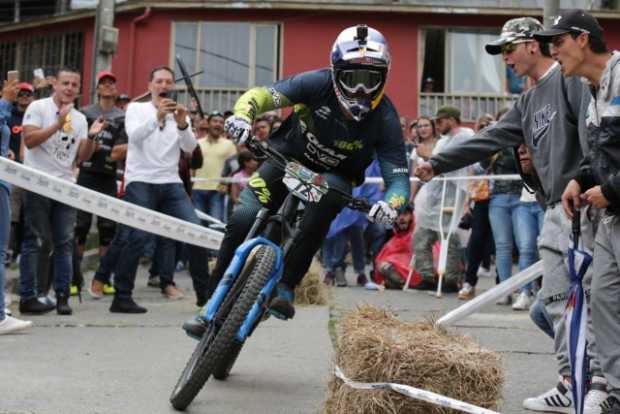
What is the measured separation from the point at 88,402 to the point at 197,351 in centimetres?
62

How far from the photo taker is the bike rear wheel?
4660 mm

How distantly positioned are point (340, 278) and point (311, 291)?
196cm

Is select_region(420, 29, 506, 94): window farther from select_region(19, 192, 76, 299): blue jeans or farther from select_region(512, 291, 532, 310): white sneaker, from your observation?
select_region(19, 192, 76, 299): blue jeans

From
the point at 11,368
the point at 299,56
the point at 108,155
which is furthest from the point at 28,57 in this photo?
the point at 11,368

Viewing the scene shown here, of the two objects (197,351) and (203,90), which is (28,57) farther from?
(197,351)

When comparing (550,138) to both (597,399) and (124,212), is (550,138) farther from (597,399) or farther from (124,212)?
(124,212)

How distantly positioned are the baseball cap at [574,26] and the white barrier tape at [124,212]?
473cm

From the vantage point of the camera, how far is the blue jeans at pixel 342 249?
11.2 metres

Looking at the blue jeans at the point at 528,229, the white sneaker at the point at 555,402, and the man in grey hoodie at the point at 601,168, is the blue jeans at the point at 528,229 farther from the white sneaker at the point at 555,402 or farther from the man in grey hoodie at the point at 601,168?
the man in grey hoodie at the point at 601,168

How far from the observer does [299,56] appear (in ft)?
84.8

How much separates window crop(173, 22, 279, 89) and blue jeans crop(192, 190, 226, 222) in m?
13.3

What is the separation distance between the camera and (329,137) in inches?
221

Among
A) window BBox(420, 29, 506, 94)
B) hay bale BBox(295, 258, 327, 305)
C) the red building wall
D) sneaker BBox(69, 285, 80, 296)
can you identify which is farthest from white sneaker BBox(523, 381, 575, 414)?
window BBox(420, 29, 506, 94)

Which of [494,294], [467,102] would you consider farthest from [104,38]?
[467,102]
